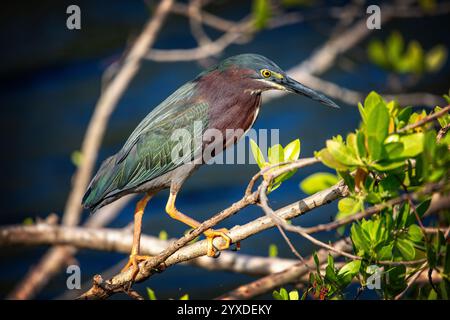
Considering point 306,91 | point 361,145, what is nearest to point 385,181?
point 361,145

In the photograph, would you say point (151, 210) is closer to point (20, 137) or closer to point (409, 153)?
point (20, 137)

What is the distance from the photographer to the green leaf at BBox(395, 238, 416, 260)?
3.40 feet

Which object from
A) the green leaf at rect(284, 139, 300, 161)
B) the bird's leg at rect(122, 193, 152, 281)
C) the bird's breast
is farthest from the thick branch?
the green leaf at rect(284, 139, 300, 161)

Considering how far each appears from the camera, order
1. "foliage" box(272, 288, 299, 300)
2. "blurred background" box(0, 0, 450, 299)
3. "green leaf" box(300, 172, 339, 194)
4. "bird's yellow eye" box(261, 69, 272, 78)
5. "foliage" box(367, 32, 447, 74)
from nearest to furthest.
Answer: "foliage" box(272, 288, 299, 300) < "green leaf" box(300, 172, 339, 194) < "bird's yellow eye" box(261, 69, 272, 78) < "foliage" box(367, 32, 447, 74) < "blurred background" box(0, 0, 450, 299)

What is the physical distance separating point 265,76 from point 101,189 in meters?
0.50

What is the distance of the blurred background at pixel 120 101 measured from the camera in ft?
8.21

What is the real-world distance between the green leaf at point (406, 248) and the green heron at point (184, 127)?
51 centimetres

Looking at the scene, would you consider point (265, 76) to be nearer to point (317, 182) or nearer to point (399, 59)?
point (317, 182)

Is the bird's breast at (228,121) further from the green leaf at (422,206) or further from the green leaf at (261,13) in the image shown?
the green leaf at (261,13)

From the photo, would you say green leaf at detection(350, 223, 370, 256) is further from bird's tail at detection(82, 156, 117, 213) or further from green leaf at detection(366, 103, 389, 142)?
bird's tail at detection(82, 156, 117, 213)

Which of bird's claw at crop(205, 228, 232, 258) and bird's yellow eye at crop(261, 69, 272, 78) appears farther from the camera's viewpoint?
bird's yellow eye at crop(261, 69, 272, 78)

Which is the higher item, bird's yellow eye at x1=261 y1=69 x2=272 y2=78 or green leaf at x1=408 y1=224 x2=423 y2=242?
bird's yellow eye at x1=261 y1=69 x2=272 y2=78

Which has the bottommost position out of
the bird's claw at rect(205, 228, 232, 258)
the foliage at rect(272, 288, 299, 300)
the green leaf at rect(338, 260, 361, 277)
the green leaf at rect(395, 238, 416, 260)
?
the foliage at rect(272, 288, 299, 300)

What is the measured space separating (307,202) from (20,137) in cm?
190
